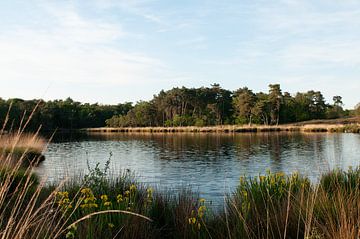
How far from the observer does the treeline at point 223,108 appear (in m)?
75.4

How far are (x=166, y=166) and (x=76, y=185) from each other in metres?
14.8

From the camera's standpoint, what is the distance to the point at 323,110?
285 ft

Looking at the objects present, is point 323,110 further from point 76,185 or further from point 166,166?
point 76,185

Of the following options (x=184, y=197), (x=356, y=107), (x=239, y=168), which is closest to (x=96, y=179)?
(x=184, y=197)

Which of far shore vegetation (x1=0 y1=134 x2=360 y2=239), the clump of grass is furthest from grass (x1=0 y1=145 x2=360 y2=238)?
the clump of grass

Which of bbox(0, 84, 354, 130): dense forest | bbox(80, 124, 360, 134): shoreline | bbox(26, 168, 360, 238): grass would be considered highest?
bbox(0, 84, 354, 130): dense forest

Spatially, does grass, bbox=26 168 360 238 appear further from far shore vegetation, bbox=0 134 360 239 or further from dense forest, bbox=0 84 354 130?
dense forest, bbox=0 84 354 130

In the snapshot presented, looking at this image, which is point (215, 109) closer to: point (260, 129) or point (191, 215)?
point (260, 129)

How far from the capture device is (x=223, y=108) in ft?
274

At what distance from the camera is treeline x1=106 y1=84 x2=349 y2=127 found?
75438mm

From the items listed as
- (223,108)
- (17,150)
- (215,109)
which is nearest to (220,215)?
(17,150)

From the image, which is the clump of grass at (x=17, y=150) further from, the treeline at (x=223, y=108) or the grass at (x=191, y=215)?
the treeline at (x=223, y=108)

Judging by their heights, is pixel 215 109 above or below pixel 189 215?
above

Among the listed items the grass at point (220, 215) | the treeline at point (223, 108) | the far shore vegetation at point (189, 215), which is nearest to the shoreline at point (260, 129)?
the treeline at point (223, 108)
